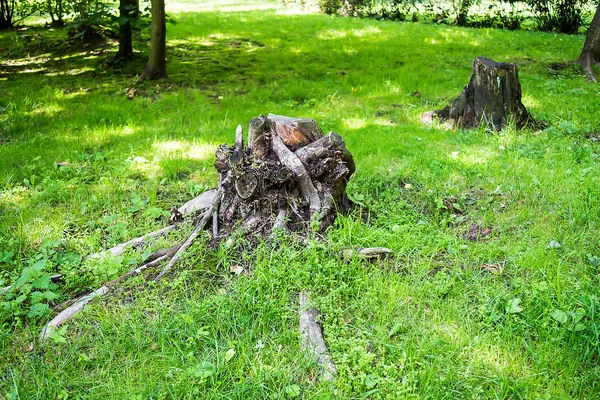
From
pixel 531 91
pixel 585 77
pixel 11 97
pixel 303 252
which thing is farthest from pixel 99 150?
pixel 585 77

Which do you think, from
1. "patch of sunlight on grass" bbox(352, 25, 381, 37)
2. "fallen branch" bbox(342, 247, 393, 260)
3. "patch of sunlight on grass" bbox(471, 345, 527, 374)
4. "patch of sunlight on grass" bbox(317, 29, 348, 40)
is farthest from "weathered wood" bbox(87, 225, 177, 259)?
"patch of sunlight on grass" bbox(352, 25, 381, 37)

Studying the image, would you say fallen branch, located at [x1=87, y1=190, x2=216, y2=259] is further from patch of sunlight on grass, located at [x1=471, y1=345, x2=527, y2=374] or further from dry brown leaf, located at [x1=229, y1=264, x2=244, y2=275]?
patch of sunlight on grass, located at [x1=471, y1=345, x2=527, y2=374]

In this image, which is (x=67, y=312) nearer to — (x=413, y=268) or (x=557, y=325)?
(x=413, y=268)

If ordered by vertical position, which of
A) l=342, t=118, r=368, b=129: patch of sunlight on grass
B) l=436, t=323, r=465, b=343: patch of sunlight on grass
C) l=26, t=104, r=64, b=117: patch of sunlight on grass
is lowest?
l=436, t=323, r=465, b=343: patch of sunlight on grass

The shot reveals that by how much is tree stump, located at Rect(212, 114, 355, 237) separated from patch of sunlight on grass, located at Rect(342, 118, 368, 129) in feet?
9.59

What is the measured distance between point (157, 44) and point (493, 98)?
19.1 feet

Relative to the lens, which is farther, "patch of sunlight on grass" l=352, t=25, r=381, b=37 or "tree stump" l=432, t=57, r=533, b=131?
"patch of sunlight on grass" l=352, t=25, r=381, b=37

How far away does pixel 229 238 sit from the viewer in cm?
404

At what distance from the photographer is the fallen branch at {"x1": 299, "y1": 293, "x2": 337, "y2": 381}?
2.91 m

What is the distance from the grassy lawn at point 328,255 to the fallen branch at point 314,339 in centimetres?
6

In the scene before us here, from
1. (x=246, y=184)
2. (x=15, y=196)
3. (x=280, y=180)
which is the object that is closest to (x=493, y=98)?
(x=280, y=180)

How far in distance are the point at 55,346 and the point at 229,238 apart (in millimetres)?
1456

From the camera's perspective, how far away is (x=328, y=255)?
3881mm

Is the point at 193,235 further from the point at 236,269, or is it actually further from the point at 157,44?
Answer: the point at 157,44
